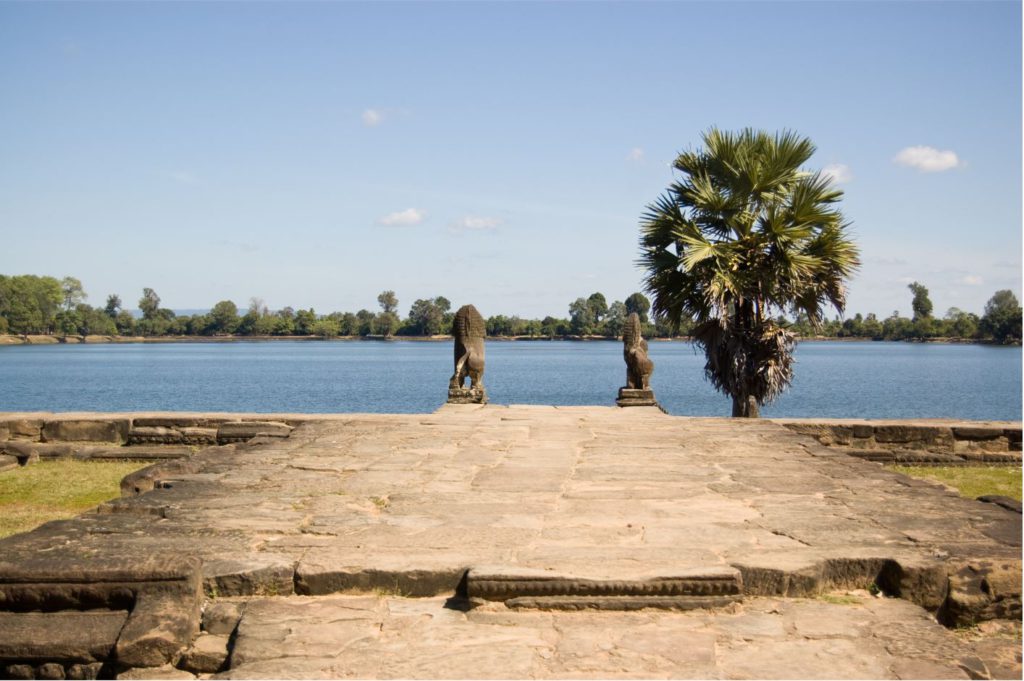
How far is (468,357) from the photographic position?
14289 mm

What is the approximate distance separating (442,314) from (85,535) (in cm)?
12513

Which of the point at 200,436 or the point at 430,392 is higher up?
the point at 200,436

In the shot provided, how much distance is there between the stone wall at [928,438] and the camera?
10.5 meters

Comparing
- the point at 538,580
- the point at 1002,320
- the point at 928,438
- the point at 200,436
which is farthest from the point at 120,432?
the point at 1002,320

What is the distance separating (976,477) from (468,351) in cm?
752

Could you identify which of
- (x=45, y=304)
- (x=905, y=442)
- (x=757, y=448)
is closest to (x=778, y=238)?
(x=905, y=442)

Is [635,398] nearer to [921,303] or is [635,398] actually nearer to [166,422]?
[166,422]

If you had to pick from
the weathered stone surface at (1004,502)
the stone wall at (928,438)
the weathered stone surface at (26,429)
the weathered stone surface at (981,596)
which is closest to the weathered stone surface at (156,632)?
the weathered stone surface at (981,596)

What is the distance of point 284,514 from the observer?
534cm

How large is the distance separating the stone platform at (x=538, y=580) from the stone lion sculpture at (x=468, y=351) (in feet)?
25.7

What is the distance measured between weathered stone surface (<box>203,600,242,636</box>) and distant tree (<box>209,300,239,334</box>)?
15532 cm

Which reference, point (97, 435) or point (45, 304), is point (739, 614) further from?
point (45, 304)

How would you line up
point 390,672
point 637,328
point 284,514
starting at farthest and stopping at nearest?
point 637,328 < point 284,514 < point 390,672

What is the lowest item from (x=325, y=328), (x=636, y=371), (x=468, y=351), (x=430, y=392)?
(x=430, y=392)
